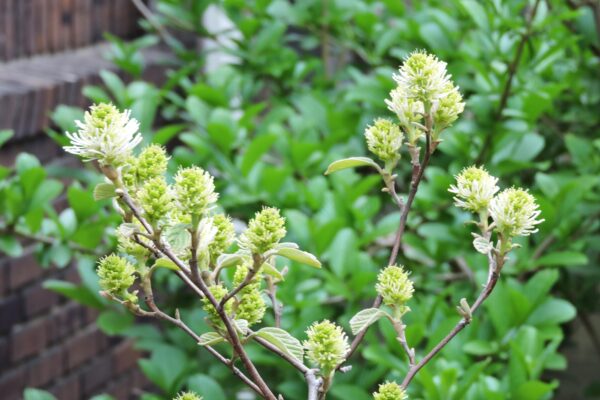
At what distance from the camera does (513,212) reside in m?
0.99

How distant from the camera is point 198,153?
7.42ft

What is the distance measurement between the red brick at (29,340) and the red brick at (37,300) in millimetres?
36

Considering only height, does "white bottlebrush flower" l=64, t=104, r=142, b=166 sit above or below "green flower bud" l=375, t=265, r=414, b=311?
above

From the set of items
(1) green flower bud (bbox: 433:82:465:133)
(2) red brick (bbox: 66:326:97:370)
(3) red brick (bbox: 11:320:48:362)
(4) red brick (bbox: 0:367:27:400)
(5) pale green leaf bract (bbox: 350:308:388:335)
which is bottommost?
(2) red brick (bbox: 66:326:97:370)

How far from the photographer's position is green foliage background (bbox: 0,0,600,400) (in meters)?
1.82

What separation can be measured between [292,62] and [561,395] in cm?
165

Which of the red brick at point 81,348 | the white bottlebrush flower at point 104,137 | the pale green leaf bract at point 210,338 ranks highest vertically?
the white bottlebrush flower at point 104,137

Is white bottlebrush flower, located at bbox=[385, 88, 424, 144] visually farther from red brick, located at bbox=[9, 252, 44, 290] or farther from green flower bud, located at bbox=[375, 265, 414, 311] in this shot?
red brick, located at bbox=[9, 252, 44, 290]

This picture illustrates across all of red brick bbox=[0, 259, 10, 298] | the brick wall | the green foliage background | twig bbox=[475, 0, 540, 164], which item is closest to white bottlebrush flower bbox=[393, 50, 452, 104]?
the green foliage background

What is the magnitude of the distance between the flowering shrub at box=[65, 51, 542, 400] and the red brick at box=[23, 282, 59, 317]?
187cm

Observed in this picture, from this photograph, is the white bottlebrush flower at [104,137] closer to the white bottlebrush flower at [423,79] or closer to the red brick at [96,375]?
the white bottlebrush flower at [423,79]

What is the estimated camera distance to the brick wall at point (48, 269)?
8.94 feet

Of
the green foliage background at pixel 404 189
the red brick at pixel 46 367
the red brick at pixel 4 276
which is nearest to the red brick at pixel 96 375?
the red brick at pixel 46 367

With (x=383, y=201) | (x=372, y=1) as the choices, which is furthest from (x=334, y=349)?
(x=372, y=1)
